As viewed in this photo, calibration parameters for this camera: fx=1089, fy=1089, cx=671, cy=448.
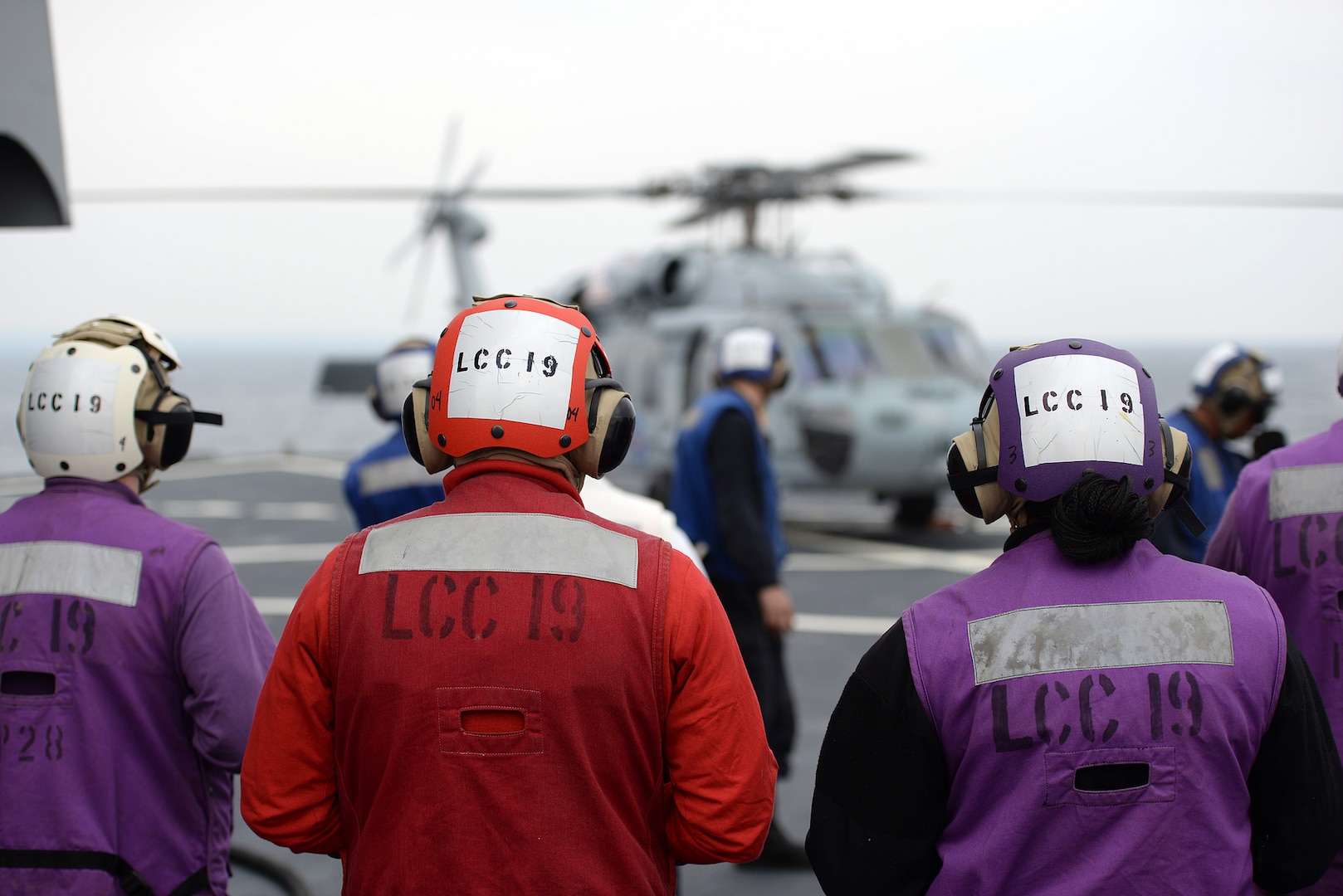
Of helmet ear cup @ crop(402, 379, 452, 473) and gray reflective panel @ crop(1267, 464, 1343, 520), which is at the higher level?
helmet ear cup @ crop(402, 379, 452, 473)

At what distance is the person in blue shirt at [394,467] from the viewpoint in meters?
3.35

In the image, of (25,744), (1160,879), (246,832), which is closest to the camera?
(1160,879)

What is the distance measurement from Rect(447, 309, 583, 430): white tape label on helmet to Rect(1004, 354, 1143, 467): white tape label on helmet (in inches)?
26.8

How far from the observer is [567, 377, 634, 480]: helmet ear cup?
1712mm

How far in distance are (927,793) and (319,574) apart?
93 centimetres

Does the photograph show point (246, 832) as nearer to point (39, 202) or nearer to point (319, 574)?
point (39, 202)

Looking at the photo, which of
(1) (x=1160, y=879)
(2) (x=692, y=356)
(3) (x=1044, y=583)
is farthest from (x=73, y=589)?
(2) (x=692, y=356)

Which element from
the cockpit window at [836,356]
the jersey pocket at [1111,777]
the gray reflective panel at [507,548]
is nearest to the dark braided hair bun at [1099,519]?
the jersey pocket at [1111,777]

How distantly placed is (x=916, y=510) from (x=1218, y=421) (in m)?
7.67

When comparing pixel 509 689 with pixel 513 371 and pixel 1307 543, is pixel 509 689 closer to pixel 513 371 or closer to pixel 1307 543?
pixel 513 371

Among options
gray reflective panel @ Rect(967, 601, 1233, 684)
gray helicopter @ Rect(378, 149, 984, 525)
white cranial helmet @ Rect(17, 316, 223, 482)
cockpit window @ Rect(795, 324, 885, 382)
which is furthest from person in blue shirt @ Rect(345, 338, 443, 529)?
cockpit window @ Rect(795, 324, 885, 382)

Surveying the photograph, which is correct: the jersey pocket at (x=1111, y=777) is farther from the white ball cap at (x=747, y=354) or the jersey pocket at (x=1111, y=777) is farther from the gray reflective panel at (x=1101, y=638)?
the white ball cap at (x=747, y=354)

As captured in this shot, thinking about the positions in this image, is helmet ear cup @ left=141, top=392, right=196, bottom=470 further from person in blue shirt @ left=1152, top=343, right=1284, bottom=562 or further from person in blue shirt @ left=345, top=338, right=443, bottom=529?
person in blue shirt @ left=1152, top=343, right=1284, bottom=562

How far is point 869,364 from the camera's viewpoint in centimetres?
1024
